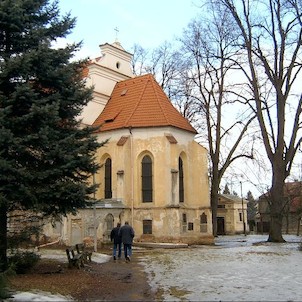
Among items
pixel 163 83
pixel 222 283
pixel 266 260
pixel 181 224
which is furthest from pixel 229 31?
pixel 222 283

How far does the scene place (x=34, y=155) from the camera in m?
13.1

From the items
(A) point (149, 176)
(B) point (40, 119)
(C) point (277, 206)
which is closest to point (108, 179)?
(A) point (149, 176)

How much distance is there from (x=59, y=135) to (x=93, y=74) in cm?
2015

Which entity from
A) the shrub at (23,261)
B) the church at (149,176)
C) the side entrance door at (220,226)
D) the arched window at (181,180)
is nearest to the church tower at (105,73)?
the church at (149,176)

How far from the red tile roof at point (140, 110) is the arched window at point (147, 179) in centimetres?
235

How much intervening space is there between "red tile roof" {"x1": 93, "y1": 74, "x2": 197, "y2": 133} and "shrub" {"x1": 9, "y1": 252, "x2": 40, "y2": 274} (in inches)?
608

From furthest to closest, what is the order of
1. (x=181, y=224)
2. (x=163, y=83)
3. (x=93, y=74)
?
(x=163, y=83) < (x=93, y=74) < (x=181, y=224)

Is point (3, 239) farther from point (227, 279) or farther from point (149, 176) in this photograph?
point (149, 176)

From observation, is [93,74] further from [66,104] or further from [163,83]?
[66,104]

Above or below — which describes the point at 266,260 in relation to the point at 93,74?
below

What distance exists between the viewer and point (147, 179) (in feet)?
96.2

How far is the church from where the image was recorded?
27.7 metres

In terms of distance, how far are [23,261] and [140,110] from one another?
18132 mm

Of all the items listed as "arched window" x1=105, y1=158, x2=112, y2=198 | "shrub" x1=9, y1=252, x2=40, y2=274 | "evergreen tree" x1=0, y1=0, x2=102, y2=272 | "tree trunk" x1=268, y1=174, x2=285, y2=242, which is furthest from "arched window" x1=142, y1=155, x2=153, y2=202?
"shrub" x1=9, y1=252, x2=40, y2=274
